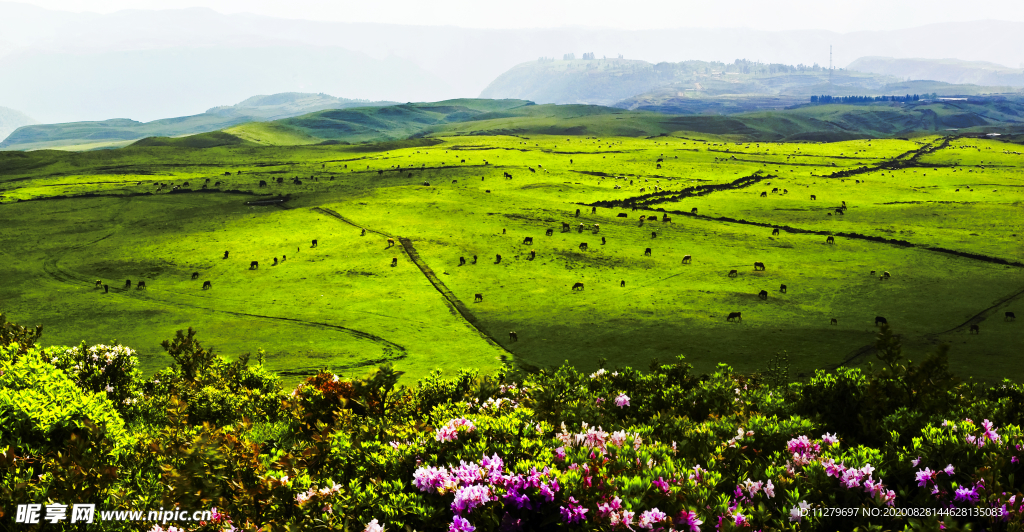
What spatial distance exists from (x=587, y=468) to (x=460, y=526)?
7.54 feet

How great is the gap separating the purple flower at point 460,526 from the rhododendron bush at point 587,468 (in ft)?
0.12

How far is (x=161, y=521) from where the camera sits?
1065 cm

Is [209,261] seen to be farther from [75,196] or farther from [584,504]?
[584,504]

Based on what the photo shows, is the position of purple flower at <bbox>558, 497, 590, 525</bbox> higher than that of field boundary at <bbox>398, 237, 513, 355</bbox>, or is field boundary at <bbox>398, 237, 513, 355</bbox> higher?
purple flower at <bbox>558, 497, 590, 525</bbox>

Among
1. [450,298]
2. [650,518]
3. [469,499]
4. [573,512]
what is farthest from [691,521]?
[450,298]

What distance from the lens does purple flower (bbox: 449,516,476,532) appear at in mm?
9438

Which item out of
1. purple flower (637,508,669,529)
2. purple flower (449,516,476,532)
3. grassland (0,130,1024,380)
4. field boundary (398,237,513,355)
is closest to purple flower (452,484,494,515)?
purple flower (449,516,476,532)

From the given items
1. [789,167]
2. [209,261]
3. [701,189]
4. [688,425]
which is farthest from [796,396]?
[789,167]

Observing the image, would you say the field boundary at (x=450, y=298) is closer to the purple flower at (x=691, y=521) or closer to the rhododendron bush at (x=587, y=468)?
the rhododendron bush at (x=587, y=468)

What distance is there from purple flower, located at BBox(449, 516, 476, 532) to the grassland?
118 ft

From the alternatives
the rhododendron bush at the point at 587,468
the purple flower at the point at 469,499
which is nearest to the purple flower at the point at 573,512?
the rhododendron bush at the point at 587,468

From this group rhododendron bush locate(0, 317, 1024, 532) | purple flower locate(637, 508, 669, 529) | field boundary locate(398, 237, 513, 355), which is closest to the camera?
purple flower locate(637, 508, 669, 529)

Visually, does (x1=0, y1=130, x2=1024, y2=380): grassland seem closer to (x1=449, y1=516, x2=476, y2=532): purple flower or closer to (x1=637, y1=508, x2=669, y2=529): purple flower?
(x1=449, y1=516, x2=476, y2=532): purple flower

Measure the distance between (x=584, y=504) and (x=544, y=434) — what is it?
302 centimetres
